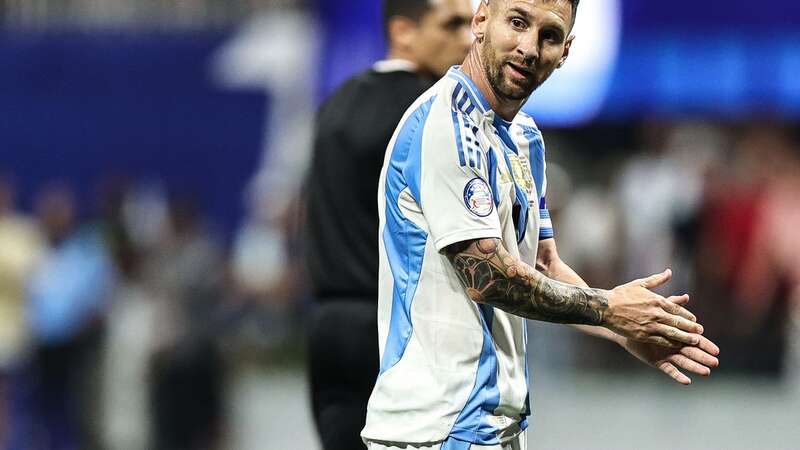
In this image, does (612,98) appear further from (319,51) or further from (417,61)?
(417,61)

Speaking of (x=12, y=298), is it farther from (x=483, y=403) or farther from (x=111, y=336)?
(x=483, y=403)

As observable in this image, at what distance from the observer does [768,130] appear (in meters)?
19.0

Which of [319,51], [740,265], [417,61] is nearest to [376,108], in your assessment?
[417,61]

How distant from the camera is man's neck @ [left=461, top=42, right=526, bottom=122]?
4.28 meters

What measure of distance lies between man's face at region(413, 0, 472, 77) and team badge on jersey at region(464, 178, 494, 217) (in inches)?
79.5

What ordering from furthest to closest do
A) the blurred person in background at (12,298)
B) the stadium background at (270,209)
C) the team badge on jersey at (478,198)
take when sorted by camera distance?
the stadium background at (270,209) → the blurred person in background at (12,298) → the team badge on jersey at (478,198)

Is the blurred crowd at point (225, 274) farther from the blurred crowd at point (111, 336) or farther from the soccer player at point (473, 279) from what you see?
the soccer player at point (473, 279)

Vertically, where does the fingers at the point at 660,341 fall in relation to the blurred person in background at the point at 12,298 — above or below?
above

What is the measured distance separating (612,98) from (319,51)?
400 cm

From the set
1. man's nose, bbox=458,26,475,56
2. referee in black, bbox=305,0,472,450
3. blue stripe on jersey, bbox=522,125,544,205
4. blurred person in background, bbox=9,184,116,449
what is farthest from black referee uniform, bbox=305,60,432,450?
blurred person in background, bbox=9,184,116,449

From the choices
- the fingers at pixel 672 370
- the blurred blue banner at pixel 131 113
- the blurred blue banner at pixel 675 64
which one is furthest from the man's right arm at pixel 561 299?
the blurred blue banner at pixel 675 64

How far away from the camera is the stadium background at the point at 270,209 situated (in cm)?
1162

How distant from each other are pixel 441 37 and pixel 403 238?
1979 millimetres

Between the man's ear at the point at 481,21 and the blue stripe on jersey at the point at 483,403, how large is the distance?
804mm
